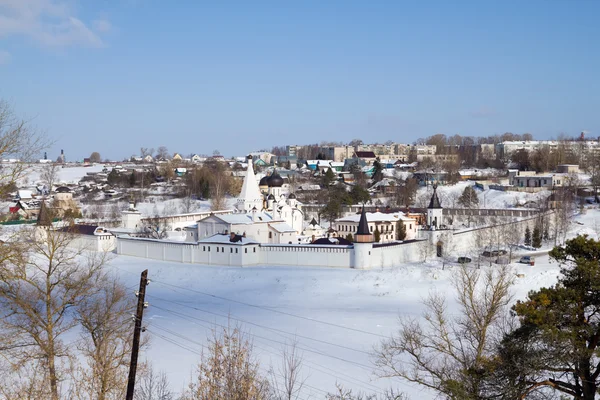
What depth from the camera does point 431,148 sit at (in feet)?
325

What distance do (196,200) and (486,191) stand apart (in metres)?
23.1

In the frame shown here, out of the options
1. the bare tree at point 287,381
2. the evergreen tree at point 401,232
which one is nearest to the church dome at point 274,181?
the evergreen tree at point 401,232

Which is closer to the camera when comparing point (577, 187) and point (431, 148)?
point (577, 187)

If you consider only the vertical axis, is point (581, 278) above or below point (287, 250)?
above

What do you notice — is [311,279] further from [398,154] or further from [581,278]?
[398,154]

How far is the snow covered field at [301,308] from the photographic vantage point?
13250 millimetres

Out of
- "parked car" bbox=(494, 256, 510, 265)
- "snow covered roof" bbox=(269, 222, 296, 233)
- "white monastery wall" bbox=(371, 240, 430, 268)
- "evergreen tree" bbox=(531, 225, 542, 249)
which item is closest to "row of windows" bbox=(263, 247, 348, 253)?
"white monastery wall" bbox=(371, 240, 430, 268)

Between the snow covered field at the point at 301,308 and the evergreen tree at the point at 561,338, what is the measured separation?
4761mm

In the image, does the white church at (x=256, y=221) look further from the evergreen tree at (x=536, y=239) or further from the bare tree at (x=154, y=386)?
the bare tree at (x=154, y=386)

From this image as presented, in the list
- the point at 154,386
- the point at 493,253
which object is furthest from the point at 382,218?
the point at 154,386

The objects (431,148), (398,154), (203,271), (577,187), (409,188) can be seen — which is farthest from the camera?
(398,154)

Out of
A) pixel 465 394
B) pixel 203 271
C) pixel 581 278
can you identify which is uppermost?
pixel 581 278

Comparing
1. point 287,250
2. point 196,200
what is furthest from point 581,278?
point 196,200

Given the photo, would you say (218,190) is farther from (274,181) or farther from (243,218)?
(243,218)
